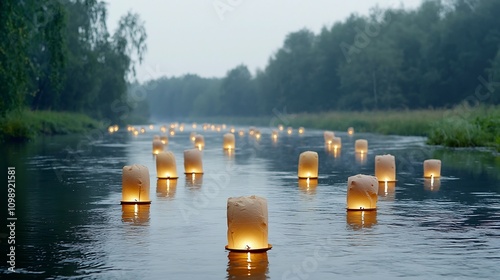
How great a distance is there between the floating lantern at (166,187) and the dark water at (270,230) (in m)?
0.05

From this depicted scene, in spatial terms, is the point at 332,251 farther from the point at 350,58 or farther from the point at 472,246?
the point at 350,58

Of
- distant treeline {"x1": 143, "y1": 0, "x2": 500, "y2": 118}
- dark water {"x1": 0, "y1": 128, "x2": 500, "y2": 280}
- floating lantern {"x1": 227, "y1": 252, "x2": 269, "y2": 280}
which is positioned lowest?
floating lantern {"x1": 227, "y1": 252, "x2": 269, "y2": 280}

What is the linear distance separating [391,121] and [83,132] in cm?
2733

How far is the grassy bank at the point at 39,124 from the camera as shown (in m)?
49.3

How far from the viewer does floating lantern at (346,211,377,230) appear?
46.6 feet

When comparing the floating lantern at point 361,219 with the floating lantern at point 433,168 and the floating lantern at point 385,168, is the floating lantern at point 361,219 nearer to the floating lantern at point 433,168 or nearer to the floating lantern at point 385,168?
the floating lantern at point 385,168

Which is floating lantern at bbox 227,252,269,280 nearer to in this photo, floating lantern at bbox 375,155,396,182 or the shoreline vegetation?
floating lantern at bbox 375,155,396,182

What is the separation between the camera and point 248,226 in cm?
1177

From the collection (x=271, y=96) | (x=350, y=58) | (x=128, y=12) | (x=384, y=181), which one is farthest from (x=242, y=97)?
(x=384, y=181)

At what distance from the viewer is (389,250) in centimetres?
1166

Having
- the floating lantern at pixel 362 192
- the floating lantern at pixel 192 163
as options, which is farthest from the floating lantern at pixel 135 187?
the floating lantern at pixel 192 163

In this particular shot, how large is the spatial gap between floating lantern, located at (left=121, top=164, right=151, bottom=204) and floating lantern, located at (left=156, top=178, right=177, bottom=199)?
1666 millimetres

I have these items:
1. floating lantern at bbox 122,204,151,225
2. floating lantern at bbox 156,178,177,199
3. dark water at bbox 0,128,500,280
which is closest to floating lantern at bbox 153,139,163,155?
dark water at bbox 0,128,500,280

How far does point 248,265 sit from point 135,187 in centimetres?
718
